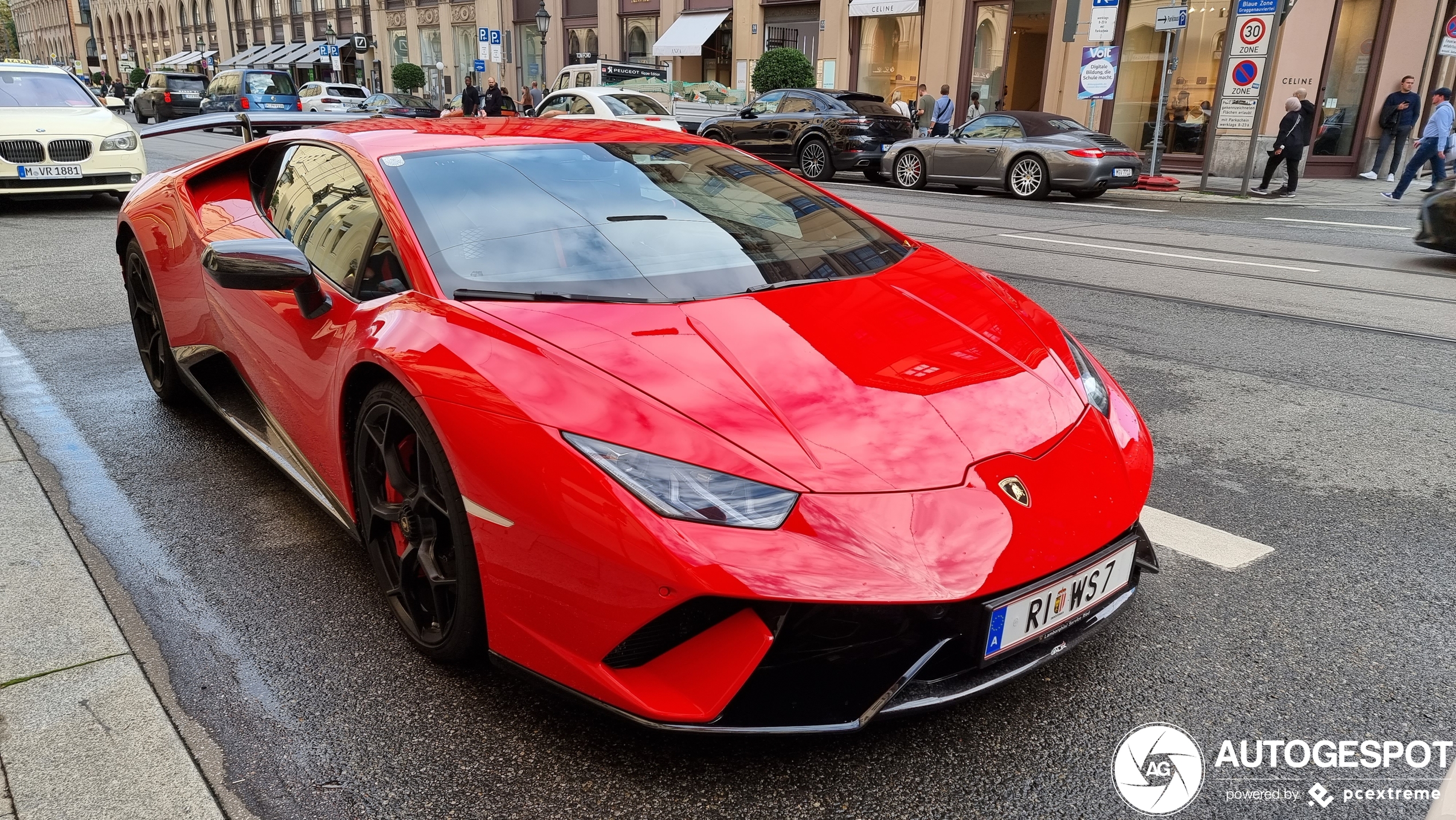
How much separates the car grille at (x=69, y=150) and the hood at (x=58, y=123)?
3.0 inches

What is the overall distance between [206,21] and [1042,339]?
8117 centimetres

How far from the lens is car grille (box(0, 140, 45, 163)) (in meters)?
10.3

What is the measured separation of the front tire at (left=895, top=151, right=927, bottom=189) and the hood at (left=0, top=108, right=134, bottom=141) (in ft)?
36.0

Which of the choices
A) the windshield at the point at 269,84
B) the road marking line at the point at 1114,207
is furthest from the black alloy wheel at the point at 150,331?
the windshield at the point at 269,84

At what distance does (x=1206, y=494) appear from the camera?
347cm

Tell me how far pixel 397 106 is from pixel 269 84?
4275mm

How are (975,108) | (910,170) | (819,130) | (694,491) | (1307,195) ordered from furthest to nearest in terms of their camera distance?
(975,108)
(819,130)
(910,170)
(1307,195)
(694,491)

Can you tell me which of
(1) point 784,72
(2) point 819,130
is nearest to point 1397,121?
(2) point 819,130

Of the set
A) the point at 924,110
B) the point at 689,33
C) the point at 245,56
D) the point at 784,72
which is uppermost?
the point at 689,33

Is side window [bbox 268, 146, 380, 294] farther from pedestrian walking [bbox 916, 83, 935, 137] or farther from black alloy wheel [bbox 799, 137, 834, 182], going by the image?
pedestrian walking [bbox 916, 83, 935, 137]

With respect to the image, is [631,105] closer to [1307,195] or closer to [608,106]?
[608,106]

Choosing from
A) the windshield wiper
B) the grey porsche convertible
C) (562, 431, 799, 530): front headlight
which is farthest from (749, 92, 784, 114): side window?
(562, 431, 799, 530): front headlight

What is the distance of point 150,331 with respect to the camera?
4457 mm

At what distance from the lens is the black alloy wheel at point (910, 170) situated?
636 inches
